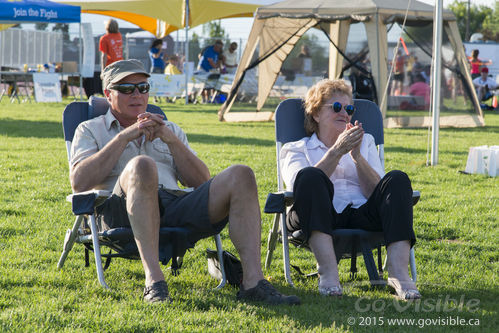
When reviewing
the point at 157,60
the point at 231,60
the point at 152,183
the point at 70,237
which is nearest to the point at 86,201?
the point at 152,183

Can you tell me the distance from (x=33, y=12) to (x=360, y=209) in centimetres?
1199

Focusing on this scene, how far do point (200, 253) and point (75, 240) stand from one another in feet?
3.01

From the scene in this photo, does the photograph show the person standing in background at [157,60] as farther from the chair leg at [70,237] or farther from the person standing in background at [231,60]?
the chair leg at [70,237]

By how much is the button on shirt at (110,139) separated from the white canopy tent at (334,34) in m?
8.93

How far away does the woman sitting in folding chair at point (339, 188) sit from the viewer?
367 centimetres

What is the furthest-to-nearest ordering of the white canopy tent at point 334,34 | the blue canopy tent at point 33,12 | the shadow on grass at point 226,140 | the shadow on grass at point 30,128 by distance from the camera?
1. the blue canopy tent at point 33,12
2. the white canopy tent at point 334,34
3. the shadow on grass at point 30,128
4. the shadow on grass at point 226,140

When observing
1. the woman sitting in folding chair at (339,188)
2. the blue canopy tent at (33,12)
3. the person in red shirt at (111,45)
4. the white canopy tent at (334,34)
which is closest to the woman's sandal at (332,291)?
the woman sitting in folding chair at (339,188)

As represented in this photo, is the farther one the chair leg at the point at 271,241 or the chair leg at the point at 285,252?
the chair leg at the point at 271,241

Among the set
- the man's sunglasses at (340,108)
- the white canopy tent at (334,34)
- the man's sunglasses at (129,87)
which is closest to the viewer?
the man's sunglasses at (129,87)

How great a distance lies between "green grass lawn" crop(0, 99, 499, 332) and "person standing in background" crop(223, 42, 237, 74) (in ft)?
45.3

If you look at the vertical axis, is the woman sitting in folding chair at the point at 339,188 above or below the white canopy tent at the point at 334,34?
below

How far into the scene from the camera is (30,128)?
1192 centimetres

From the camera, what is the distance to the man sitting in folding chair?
3.49 meters

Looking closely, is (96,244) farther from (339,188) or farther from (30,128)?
(30,128)
